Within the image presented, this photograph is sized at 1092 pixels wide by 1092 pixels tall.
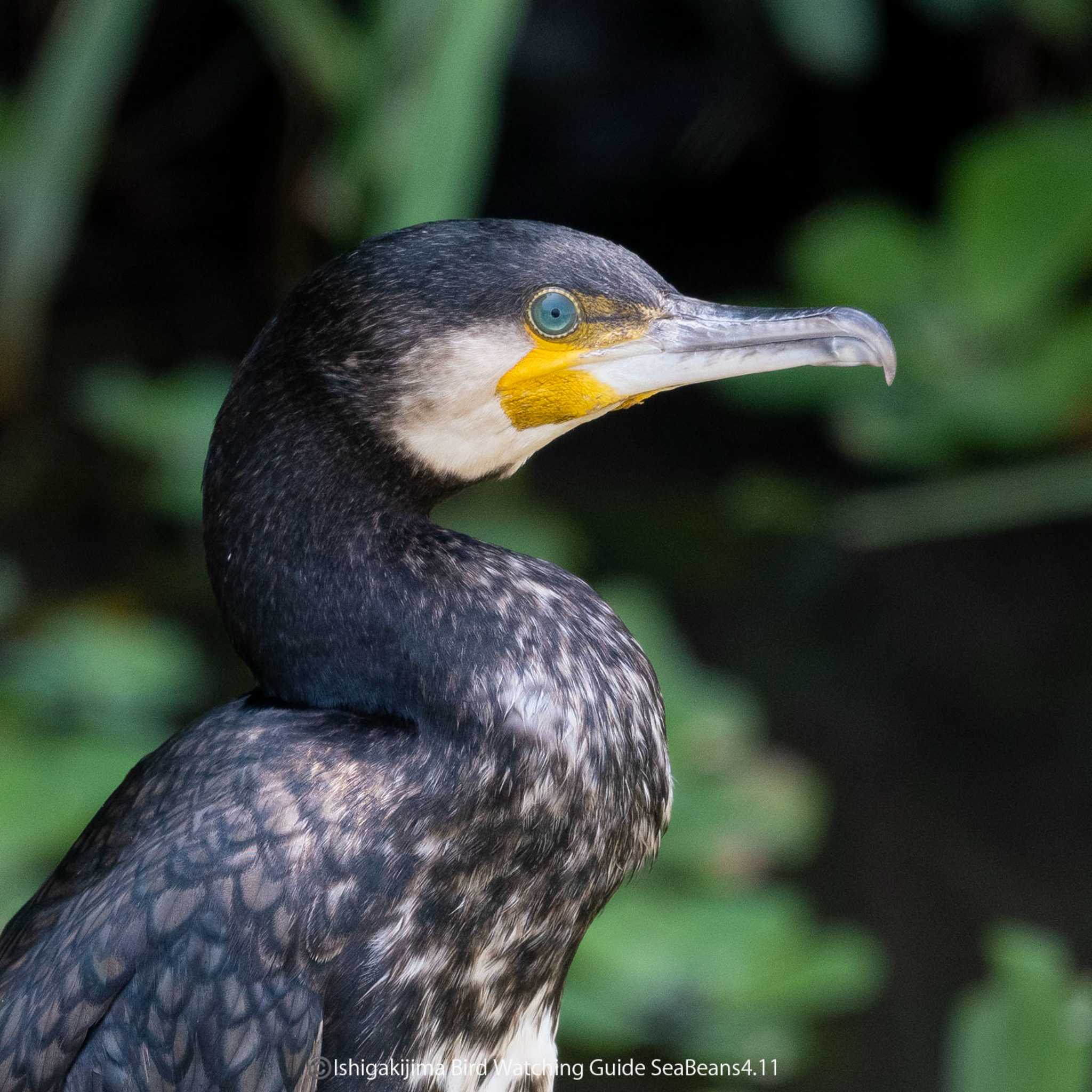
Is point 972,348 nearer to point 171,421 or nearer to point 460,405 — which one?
point 171,421

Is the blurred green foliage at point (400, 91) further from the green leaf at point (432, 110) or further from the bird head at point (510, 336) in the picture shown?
the bird head at point (510, 336)

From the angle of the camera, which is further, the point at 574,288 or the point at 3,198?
the point at 3,198

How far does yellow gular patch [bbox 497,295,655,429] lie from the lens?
128cm

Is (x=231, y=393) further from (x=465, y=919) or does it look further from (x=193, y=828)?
(x=465, y=919)

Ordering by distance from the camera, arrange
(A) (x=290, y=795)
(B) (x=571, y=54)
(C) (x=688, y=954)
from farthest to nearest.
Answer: (B) (x=571, y=54)
(C) (x=688, y=954)
(A) (x=290, y=795)

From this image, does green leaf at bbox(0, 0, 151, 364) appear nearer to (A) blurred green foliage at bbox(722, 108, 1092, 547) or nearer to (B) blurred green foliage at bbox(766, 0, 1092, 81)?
(B) blurred green foliage at bbox(766, 0, 1092, 81)

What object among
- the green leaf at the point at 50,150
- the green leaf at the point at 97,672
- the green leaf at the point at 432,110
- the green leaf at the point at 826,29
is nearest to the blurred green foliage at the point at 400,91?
the green leaf at the point at 432,110

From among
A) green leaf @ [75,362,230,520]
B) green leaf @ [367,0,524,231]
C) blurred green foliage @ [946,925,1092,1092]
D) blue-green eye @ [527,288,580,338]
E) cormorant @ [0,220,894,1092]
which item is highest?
green leaf @ [367,0,524,231]

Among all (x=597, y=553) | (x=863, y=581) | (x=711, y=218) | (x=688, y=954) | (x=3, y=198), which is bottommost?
(x=688, y=954)

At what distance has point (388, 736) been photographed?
1.20 m

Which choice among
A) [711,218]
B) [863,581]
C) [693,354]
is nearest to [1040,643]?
[863,581]

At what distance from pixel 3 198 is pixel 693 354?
111 inches

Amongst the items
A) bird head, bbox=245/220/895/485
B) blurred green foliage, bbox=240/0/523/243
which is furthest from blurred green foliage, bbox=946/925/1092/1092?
blurred green foliage, bbox=240/0/523/243

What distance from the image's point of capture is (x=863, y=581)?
355 centimetres
